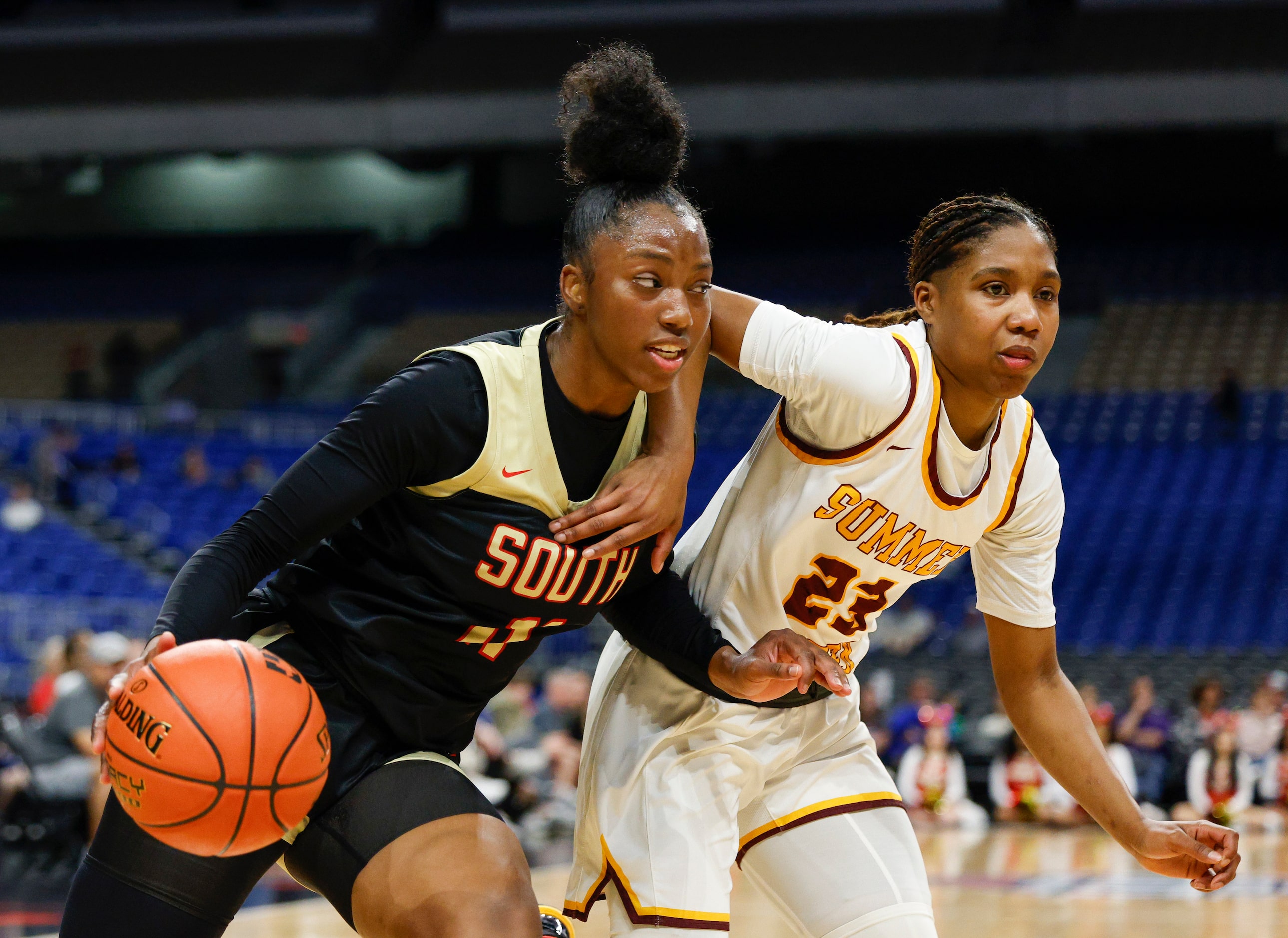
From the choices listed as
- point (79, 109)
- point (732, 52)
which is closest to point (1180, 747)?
point (732, 52)

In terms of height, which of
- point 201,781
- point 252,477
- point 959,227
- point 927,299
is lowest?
point 252,477

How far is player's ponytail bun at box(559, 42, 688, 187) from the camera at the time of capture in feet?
8.87

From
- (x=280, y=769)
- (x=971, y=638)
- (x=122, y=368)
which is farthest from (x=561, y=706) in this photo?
(x=122, y=368)

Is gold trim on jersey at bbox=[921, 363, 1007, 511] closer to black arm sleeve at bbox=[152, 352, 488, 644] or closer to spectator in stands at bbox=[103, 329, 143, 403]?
black arm sleeve at bbox=[152, 352, 488, 644]

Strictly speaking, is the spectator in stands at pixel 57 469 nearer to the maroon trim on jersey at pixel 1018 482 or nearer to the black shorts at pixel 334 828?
the black shorts at pixel 334 828

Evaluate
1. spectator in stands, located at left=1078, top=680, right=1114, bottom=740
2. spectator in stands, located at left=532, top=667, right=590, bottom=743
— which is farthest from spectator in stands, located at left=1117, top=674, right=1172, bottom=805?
spectator in stands, located at left=532, top=667, right=590, bottom=743

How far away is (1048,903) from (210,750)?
18.7 feet

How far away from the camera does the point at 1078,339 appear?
18.3 metres

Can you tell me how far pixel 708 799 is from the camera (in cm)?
290

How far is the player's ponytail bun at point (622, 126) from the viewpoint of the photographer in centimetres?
271

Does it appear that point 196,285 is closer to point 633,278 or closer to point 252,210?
point 252,210

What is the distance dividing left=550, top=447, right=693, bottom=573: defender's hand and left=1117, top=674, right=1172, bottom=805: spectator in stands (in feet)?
27.4

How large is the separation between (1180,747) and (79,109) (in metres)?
15.3

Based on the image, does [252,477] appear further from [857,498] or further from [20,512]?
[857,498]
